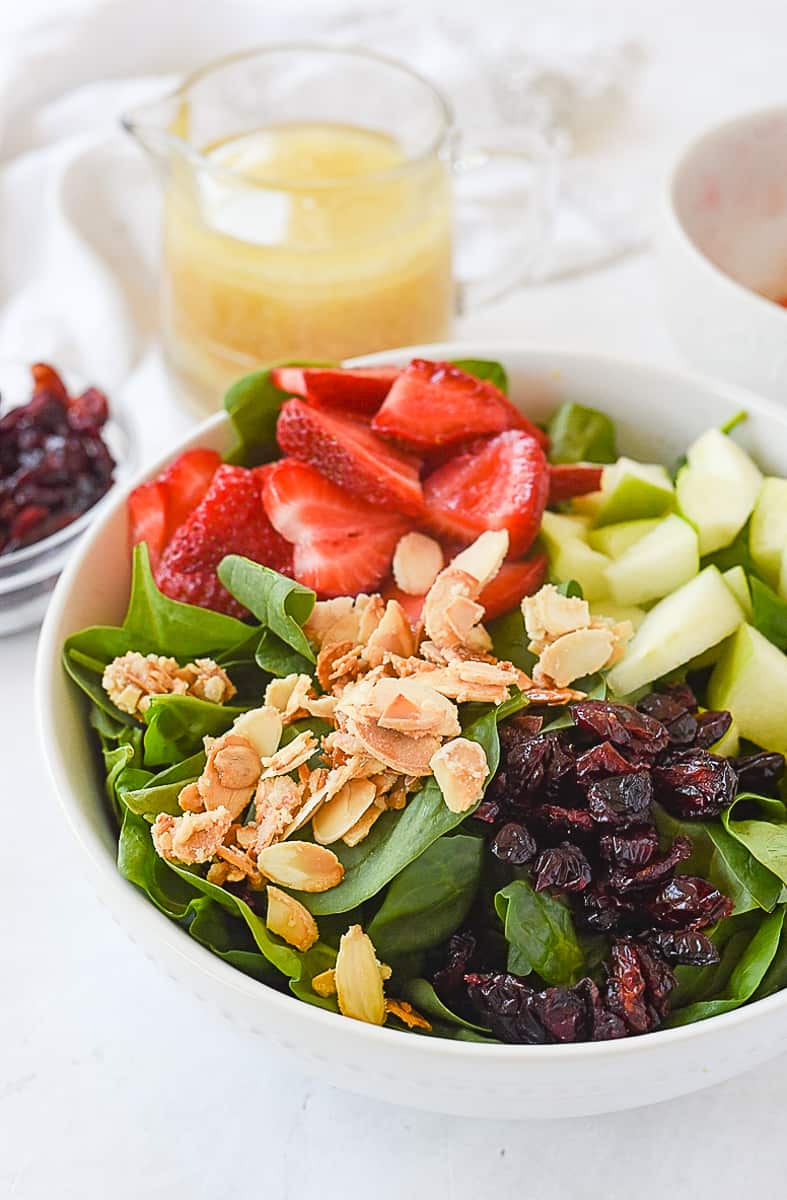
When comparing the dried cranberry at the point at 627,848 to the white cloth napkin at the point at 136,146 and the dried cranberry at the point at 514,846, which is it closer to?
the dried cranberry at the point at 514,846

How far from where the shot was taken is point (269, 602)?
44.3 inches

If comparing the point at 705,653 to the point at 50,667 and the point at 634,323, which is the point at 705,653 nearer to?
the point at 50,667

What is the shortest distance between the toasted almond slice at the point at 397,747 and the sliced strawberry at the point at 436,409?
37cm

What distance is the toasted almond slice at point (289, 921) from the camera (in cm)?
98

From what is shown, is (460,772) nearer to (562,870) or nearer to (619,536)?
(562,870)

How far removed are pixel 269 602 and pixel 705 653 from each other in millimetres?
405

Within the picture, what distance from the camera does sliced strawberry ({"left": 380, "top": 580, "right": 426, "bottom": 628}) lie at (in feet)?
3.86

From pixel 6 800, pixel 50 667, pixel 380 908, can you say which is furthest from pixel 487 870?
pixel 6 800

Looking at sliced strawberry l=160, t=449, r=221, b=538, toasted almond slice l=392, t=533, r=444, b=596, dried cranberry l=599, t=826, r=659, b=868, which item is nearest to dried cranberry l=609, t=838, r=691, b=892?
dried cranberry l=599, t=826, r=659, b=868

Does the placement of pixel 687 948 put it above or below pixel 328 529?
below

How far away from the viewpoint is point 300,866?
3.24 ft

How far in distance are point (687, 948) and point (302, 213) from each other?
1.05 meters

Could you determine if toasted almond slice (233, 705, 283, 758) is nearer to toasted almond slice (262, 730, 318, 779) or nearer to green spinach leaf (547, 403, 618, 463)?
toasted almond slice (262, 730, 318, 779)

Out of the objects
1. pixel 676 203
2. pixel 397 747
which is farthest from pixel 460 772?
pixel 676 203
